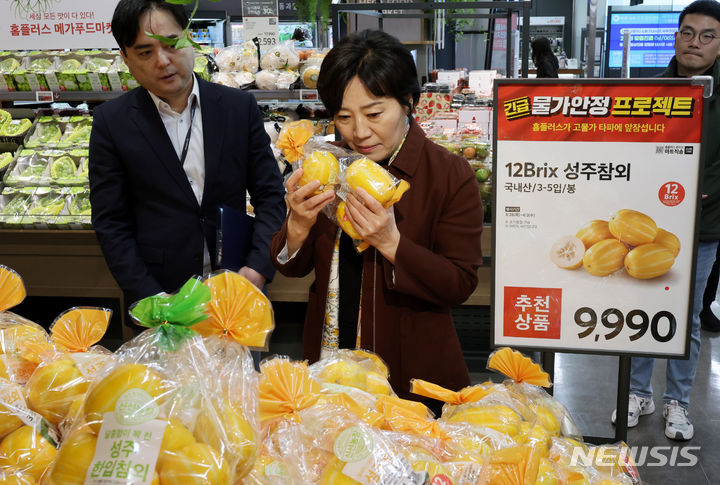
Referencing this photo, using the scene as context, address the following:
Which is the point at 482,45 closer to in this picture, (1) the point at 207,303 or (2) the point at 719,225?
(2) the point at 719,225

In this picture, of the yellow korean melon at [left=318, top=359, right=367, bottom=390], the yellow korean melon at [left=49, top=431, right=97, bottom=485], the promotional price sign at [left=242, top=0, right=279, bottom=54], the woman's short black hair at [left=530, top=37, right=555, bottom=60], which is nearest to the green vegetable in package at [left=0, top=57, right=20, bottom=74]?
the promotional price sign at [left=242, top=0, right=279, bottom=54]

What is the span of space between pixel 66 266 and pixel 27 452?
3633 mm

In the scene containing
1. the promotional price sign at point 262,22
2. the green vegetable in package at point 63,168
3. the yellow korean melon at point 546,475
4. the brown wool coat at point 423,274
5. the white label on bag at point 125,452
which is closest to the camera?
the white label on bag at point 125,452

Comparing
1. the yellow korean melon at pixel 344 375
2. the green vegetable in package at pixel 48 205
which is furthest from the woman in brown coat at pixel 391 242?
the green vegetable in package at pixel 48 205

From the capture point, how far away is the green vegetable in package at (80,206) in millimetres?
4148

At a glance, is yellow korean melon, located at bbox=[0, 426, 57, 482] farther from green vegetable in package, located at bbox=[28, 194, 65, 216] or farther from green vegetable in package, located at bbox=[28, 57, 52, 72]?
A: green vegetable in package, located at bbox=[28, 57, 52, 72]

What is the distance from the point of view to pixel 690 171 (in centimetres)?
154

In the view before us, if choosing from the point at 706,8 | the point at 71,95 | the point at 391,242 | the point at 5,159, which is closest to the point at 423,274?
the point at 391,242

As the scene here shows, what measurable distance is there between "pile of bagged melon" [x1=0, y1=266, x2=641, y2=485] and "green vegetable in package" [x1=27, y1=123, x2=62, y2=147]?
3.58 metres

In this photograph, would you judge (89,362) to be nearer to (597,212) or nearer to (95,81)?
(597,212)

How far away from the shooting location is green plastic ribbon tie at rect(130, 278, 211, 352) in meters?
0.91

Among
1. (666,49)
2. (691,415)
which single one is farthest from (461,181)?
(666,49)

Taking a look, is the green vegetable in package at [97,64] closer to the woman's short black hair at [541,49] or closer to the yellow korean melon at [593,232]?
the yellow korean melon at [593,232]

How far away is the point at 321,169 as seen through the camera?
60.1 inches
